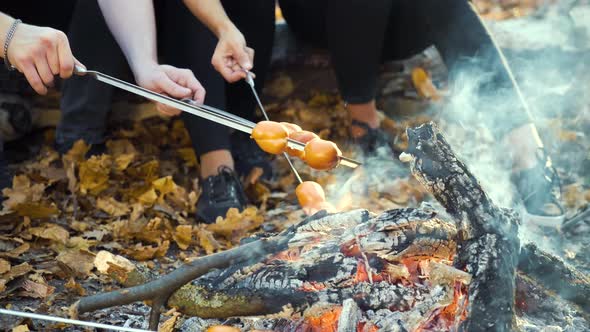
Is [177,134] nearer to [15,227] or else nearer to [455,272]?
[15,227]

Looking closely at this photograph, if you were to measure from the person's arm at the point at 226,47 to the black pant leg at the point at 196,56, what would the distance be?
31cm

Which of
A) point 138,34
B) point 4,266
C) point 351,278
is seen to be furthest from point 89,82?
point 351,278

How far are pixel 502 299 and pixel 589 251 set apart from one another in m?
1.15

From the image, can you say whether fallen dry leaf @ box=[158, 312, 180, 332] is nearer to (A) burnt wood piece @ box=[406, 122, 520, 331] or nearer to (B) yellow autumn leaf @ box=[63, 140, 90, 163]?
(A) burnt wood piece @ box=[406, 122, 520, 331]

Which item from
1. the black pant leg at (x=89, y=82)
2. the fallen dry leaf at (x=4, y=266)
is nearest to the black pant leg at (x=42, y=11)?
the black pant leg at (x=89, y=82)

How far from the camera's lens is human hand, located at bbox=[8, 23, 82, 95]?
1746 millimetres

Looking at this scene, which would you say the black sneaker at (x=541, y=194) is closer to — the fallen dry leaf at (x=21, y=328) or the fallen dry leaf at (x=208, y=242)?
the fallen dry leaf at (x=208, y=242)

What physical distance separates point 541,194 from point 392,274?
1.22 meters

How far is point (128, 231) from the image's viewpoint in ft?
8.23

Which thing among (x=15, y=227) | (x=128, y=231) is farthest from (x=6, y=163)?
(x=128, y=231)

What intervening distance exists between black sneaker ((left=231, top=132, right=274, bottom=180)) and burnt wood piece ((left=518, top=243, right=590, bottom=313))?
1563 mm

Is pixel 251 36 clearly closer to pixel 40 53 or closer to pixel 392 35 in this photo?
pixel 392 35

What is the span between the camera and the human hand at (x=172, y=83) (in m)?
2.09

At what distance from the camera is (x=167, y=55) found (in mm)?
2826
